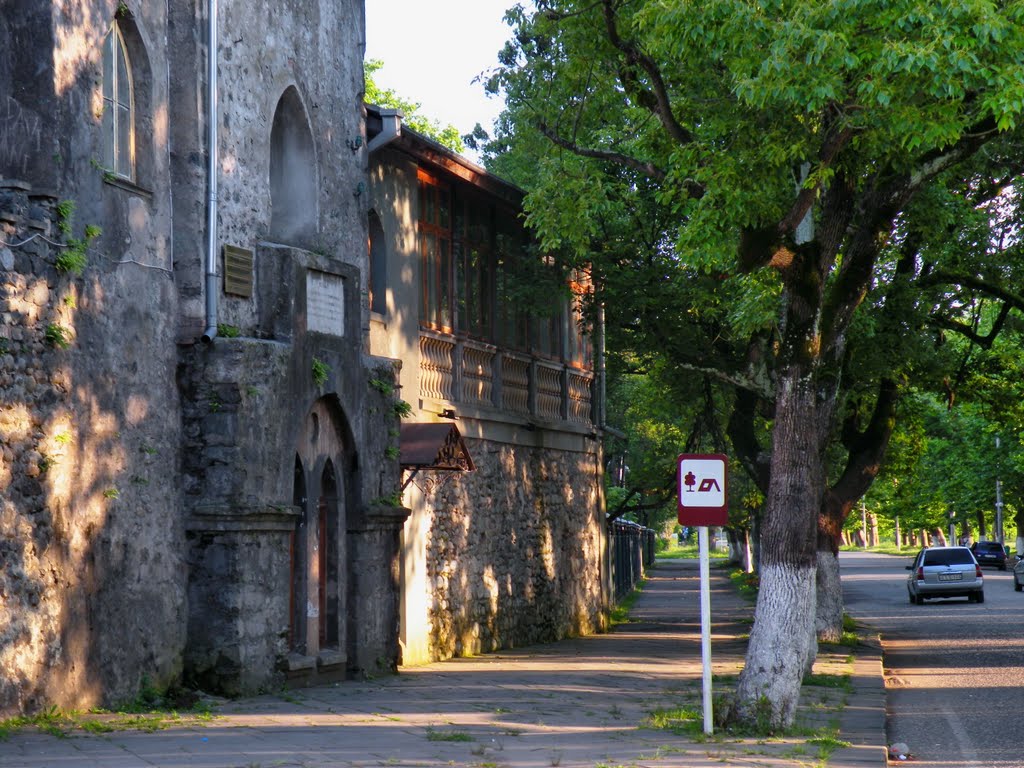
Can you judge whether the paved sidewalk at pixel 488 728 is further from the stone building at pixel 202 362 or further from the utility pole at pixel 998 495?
the utility pole at pixel 998 495

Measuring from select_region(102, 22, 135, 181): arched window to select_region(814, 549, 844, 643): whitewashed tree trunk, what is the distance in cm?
1405

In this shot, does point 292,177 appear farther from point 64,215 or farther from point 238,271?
point 64,215

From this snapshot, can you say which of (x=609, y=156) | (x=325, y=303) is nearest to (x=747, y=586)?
(x=609, y=156)

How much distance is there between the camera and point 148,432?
14.0 meters

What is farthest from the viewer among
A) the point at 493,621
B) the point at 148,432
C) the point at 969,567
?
the point at 969,567

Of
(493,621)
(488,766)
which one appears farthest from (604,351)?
(488,766)

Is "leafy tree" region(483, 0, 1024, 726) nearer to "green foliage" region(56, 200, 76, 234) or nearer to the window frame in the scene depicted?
the window frame

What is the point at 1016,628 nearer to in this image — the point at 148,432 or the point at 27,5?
the point at 148,432

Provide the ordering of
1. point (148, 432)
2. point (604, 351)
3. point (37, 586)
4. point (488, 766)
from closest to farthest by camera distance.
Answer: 1. point (488, 766)
2. point (37, 586)
3. point (148, 432)
4. point (604, 351)

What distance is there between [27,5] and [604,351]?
17593 mm

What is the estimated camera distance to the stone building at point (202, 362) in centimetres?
1239

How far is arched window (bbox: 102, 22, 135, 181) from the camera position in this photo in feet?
45.0

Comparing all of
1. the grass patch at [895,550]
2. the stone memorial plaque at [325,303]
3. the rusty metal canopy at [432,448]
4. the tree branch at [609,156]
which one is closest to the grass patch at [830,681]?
the rusty metal canopy at [432,448]

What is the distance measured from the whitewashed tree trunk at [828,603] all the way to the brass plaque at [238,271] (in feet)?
39.7
